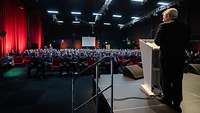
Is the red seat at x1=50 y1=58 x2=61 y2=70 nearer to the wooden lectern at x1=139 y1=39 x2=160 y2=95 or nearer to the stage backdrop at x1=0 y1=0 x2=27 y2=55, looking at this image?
the stage backdrop at x1=0 y1=0 x2=27 y2=55

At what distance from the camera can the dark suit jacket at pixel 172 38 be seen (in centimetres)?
270

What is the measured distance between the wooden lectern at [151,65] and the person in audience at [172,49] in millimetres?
444

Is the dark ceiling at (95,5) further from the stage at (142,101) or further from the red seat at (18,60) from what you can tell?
the stage at (142,101)

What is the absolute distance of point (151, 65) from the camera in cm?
329

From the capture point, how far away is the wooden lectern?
3281 mm

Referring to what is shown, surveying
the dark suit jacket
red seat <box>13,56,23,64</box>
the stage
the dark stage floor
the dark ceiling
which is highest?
the dark ceiling

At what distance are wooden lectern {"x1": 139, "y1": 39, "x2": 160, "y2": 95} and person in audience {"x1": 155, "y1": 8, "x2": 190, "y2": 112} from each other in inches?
17.5

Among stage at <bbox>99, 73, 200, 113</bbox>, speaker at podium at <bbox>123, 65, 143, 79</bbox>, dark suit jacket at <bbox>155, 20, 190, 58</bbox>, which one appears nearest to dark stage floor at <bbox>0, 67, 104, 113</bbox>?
stage at <bbox>99, 73, 200, 113</bbox>

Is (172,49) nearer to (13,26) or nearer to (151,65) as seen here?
(151,65)

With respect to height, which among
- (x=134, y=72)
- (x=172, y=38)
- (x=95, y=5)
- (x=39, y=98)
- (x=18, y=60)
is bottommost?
(x=39, y=98)

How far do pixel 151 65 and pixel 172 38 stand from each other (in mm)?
681

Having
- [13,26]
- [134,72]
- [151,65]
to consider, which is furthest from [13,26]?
[151,65]

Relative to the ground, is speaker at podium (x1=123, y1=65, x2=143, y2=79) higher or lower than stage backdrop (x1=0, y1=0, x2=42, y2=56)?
lower

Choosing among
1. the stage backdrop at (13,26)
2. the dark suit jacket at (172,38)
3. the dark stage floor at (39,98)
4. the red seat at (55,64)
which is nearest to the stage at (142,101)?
the dark suit jacket at (172,38)
